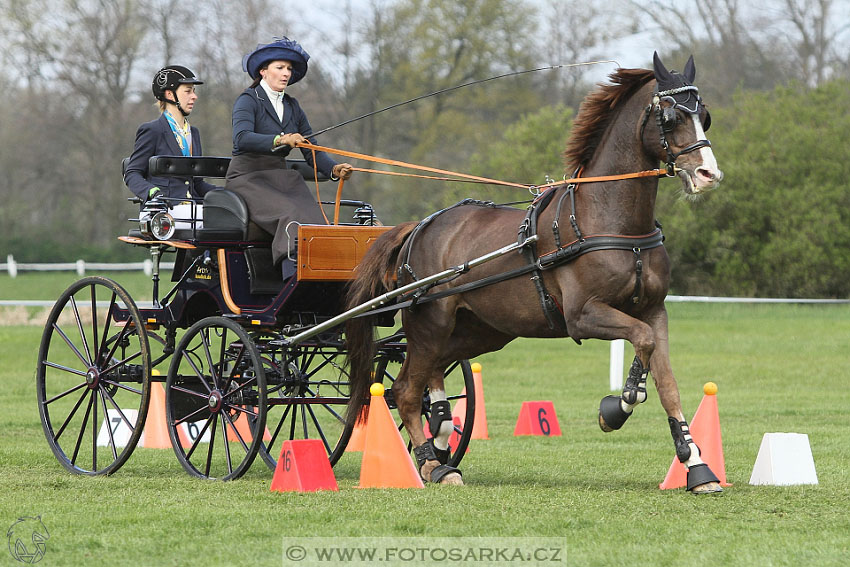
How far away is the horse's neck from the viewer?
621 cm

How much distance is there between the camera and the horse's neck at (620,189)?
6.21 meters

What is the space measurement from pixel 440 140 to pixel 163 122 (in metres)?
28.7

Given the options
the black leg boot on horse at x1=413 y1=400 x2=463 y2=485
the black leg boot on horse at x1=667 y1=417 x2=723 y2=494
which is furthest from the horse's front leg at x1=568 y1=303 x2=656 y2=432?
the black leg boot on horse at x1=413 y1=400 x2=463 y2=485

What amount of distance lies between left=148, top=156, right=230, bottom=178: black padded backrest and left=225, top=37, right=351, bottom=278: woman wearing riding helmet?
12 centimetres

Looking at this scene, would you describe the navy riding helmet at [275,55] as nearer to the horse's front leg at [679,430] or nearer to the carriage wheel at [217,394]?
the carriage wheel at [217,394]

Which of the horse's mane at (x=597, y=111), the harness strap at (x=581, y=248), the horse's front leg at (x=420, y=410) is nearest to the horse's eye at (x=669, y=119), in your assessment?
the horse's mane at (x=597, y=111)

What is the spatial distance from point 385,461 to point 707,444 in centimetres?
175

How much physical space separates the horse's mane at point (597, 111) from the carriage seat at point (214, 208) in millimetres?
2013

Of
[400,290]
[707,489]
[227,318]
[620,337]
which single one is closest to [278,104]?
[227,318]

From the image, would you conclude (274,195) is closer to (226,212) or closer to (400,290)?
(226,212)

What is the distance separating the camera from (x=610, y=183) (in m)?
6.31

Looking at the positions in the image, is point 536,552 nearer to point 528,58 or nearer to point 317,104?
point 317,104

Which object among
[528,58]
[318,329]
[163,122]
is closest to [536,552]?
[318,329]

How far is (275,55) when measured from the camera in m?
7.54
